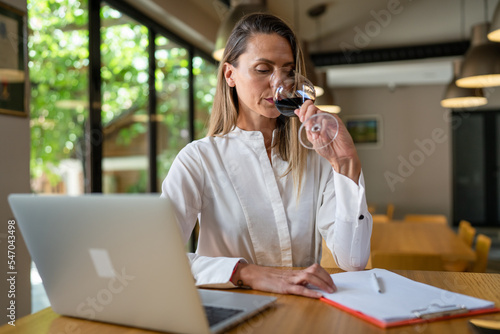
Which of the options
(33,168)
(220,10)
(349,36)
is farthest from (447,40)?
(33,168)

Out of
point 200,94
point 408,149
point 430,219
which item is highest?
point 200,94

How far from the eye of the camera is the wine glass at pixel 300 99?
134 cm

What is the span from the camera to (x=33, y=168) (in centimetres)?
305

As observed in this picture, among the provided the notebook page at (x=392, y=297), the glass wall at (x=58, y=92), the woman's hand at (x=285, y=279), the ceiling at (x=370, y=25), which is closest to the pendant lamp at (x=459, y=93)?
the ceiling at (x=370, y=25)

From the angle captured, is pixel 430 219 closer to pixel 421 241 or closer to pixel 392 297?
pixel 421 241

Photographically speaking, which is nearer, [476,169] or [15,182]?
[15,182]

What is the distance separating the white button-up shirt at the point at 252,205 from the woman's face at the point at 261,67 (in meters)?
0.21

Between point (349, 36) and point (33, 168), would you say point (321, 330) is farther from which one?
point (349, 36)

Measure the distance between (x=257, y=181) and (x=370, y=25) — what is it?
6.80 meters

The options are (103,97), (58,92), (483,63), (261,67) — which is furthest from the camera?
(103,97)

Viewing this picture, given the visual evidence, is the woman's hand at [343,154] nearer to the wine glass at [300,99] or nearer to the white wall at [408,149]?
the wine glass at [300,99]

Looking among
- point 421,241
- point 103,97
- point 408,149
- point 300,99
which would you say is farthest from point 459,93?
point 408,149

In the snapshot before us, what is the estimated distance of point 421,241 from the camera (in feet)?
12.5

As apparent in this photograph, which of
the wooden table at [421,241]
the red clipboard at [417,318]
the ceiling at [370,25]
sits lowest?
the wooden table at [421,241]
